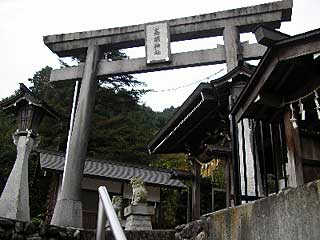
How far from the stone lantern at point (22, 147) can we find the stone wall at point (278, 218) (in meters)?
4.35

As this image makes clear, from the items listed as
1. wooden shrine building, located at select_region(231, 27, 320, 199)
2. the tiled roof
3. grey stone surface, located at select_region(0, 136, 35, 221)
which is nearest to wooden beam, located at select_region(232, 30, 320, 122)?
wooden shrine building, located at select_region(231, 27, 320, 199)

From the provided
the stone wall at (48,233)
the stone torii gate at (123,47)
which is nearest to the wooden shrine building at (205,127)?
the stone wall at (48,233)

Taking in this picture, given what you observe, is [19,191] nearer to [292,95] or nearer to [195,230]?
[195,230]

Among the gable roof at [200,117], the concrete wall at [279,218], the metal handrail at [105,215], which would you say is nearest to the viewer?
the metal handrail at [105,215]

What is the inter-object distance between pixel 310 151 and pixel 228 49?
4.87 meters

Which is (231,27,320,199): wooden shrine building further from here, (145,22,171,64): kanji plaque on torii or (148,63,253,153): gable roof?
(145,22,171,64): kanji plaque on torii

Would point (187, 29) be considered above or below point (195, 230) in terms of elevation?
above

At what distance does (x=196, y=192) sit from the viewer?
936 cm

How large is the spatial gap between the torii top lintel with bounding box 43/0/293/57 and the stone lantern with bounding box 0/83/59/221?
2531 millimetres

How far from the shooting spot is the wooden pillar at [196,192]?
29.9ft

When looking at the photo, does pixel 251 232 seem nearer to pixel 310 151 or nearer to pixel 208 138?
pixel 310 151

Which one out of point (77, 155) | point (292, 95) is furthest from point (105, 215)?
point (77, 155)

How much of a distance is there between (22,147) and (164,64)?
13.8 ft

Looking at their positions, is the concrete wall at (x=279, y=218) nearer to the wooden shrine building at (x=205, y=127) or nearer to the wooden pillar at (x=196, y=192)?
the wooden shrine building at (x=205, y=127)
